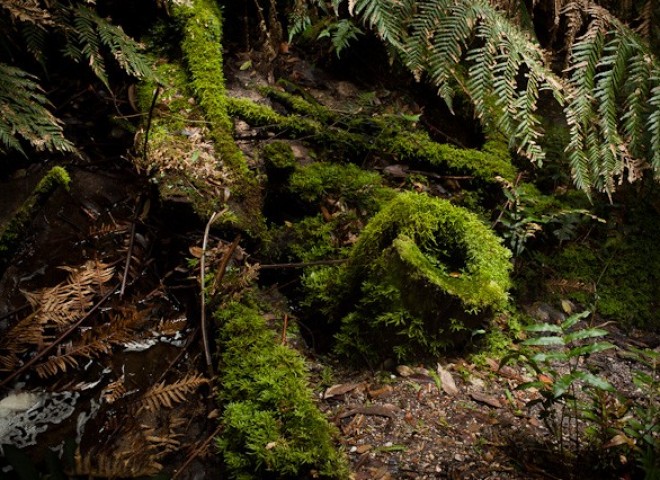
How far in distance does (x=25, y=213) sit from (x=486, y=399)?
277cm

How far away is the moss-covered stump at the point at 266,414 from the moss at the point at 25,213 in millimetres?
1254

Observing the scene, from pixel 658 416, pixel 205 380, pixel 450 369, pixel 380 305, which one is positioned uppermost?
pixel 658 416

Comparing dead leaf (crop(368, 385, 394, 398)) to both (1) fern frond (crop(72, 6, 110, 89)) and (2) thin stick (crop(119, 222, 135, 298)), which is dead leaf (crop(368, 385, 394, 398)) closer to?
(2) thin stick (crop(119, 222, 135, 298))

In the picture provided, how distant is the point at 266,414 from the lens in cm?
193

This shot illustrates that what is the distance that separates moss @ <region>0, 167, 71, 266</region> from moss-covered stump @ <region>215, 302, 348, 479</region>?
4.12ft

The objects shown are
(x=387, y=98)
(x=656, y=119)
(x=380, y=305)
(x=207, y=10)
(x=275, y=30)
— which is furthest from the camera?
(x=387, y=98)

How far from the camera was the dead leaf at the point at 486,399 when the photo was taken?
2.48 meters

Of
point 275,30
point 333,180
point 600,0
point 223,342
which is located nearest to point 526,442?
point 223,342

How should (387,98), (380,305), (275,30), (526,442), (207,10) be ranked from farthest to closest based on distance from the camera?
(387,98) → (207,10) → (275,30) → (380,305) → (526,442)

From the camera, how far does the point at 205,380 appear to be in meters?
2.12

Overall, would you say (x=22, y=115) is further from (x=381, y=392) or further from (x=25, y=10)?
(x=381, y=392)

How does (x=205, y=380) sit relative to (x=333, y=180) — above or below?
below

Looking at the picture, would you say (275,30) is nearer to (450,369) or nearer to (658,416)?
(450,369)

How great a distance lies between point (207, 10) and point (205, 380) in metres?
3.11
